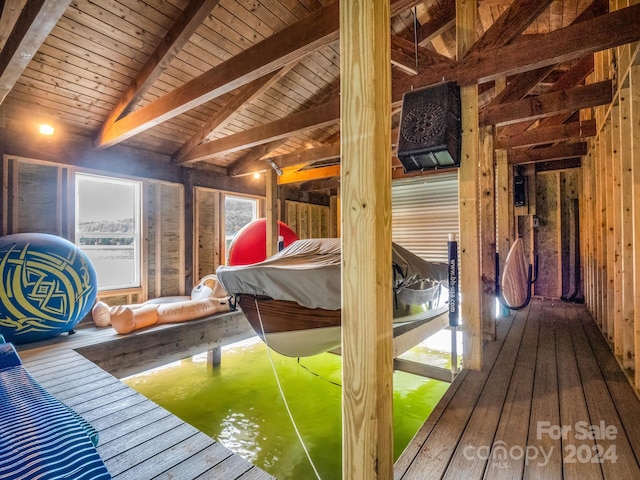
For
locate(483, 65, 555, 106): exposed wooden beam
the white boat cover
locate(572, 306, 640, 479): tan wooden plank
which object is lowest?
locate(572, 306, 640, 479): tan wooden plank

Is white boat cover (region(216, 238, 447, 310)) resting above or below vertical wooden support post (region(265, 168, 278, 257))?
below

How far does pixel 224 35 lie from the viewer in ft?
12.6

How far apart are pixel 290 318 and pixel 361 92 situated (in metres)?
1.91

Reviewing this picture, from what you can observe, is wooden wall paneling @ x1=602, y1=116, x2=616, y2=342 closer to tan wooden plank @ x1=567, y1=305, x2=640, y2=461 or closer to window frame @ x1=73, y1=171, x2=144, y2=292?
tan wooden plank @ x1=567, y1=305, x2=640, y2=461

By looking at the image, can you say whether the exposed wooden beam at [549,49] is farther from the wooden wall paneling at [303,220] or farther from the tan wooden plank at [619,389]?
the wooden wall paneling at [303,220]

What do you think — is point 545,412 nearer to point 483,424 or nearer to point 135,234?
point 483,424

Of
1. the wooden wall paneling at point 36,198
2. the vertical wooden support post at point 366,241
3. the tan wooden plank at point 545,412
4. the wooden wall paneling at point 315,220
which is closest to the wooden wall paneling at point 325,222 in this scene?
the wooden wall paneling at point 315,220

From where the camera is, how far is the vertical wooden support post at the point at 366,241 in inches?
37.0

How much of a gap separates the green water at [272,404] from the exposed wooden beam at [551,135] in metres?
3.84

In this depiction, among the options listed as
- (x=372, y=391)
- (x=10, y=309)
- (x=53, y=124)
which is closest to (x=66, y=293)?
→ (x=10, y=309)

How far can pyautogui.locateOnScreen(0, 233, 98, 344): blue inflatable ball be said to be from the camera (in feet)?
9.93

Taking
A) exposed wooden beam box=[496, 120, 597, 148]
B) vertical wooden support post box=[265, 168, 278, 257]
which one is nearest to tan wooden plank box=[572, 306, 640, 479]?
exposed wooden beam box=[496, 120, 597, 148]

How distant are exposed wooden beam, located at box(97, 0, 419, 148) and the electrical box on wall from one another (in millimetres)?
5289

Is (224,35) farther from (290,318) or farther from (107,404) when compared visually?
(107,404)
